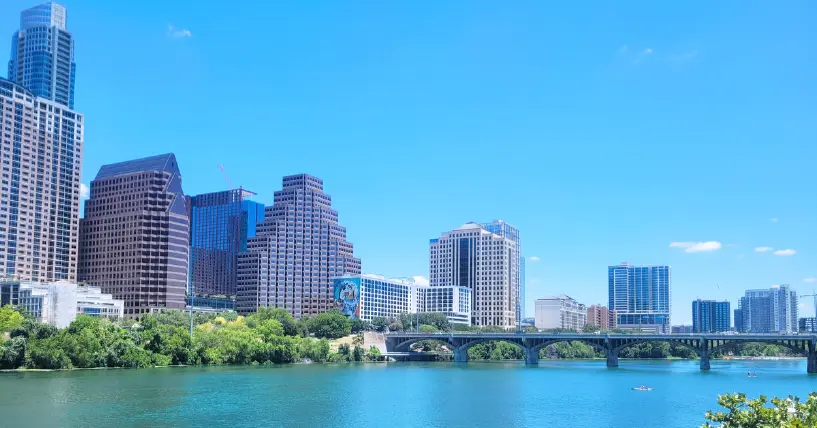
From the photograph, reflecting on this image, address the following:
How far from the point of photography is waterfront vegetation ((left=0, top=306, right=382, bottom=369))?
434 ft

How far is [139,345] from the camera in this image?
152 meters

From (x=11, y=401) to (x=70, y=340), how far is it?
54.3 metres

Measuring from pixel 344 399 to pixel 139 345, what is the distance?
6674cm

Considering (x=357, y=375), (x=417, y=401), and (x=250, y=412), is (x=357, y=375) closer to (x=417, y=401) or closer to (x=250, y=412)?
(x=417, y=401)

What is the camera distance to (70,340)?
137125 millimetres

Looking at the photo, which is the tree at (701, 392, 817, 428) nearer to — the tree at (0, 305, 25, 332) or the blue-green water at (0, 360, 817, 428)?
the blue-green water at (0, 360, 817, 428)

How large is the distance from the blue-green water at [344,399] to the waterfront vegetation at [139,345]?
788 centimetres

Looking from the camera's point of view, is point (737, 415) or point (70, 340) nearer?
point (737, 415)

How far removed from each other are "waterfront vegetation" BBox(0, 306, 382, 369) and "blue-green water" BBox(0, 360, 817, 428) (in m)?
7.88

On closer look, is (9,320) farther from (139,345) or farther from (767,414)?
(767,414)

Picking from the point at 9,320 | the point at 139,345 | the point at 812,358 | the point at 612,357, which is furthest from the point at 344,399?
the point at 812,358

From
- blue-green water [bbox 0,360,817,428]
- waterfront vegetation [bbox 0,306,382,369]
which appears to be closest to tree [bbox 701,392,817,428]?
blue-green water [bbox 0,360,817,428]

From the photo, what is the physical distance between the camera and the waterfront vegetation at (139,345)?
132 metres

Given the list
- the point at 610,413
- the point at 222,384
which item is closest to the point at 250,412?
the point at 222,384
